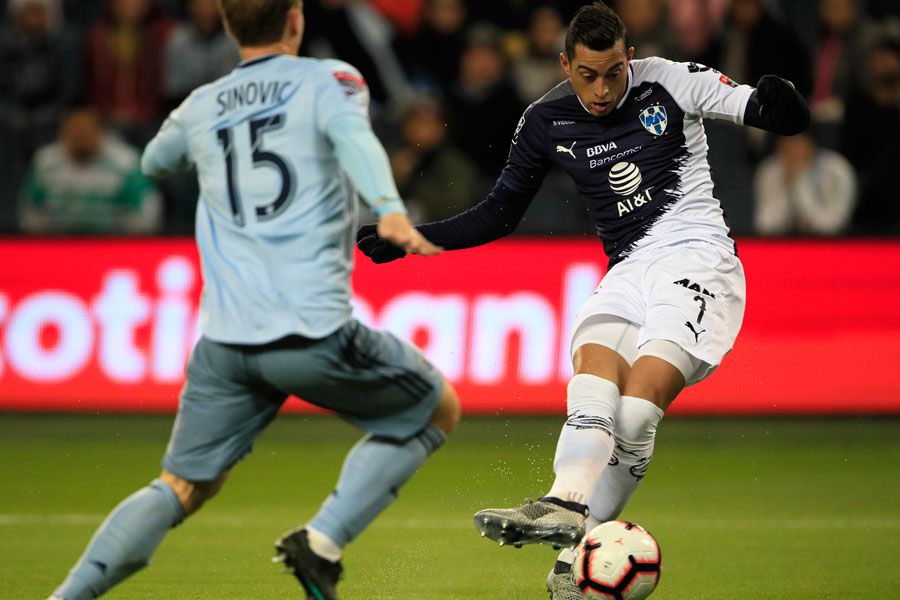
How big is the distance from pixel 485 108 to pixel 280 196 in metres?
8.29

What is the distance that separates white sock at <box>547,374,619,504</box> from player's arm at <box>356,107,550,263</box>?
36.4 inches

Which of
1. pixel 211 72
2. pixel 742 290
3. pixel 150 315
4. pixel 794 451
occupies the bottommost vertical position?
pixel 794 451

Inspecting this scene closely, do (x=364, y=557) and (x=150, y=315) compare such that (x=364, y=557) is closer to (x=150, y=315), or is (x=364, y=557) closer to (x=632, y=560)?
(x=632, y=560)

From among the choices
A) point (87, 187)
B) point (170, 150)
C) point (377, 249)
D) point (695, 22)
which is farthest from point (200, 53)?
point (170, 150)

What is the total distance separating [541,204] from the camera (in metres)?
12.7

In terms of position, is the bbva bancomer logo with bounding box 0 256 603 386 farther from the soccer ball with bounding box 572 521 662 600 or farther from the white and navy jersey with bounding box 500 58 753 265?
the soccer ball with bounding box 572 521 662 600

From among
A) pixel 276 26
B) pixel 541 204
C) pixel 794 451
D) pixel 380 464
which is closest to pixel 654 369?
pixel 380 464

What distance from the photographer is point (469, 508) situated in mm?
8508

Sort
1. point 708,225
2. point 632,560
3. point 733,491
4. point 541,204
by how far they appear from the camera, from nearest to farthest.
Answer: point 632,560, point 708,225, point 733,491, point 541,204

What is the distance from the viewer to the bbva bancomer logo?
10867 mm

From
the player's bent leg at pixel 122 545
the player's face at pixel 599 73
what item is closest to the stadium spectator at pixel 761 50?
the player's face at pixel 599 73

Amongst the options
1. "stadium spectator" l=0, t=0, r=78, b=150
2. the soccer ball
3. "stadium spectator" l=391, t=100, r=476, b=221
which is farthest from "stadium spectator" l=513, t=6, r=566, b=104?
the soccer ball

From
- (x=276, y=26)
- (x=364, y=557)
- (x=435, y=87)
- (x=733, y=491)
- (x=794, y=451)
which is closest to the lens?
(x=276, y=26)

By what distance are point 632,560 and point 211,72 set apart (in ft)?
29.0
